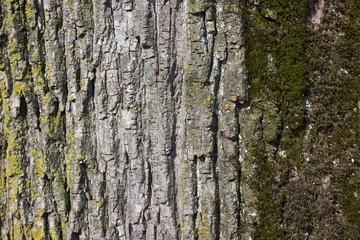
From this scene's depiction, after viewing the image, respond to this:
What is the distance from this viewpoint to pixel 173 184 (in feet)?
5.64

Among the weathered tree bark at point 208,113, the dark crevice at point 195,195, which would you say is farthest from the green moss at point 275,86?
the dark crevice at point 195,195

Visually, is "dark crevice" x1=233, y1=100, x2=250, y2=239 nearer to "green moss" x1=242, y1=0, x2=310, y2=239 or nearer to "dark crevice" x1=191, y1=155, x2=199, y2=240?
"green moss" x1=242, y1=0, x2=310, y2=239

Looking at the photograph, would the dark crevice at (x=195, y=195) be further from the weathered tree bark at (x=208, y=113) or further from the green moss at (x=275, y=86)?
the green moss at (x=275, y=86)

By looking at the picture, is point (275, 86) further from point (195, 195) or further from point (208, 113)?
point (195, 195)

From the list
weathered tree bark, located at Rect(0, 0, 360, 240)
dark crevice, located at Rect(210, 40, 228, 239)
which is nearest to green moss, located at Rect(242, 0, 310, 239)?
weathered tree bark, located at Rect(0, 0, 360, 240)

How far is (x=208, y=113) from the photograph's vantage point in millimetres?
1652

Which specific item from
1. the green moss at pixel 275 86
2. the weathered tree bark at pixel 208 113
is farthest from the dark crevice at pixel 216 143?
the green moss at pixel 275 86

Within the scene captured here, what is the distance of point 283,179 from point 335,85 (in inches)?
23.7

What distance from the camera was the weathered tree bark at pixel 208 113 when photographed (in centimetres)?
165

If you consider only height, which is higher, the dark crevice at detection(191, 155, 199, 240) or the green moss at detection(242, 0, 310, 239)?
the green moss at detection(242, 0, 310, 239)

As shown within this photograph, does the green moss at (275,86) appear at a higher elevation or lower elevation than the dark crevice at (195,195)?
higher

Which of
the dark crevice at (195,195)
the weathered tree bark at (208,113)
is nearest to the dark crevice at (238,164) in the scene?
the weathered tree bark at (208,113)

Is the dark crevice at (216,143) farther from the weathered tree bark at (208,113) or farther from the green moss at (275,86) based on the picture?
the green moss at (275,86)

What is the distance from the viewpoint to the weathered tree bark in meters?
1.65
